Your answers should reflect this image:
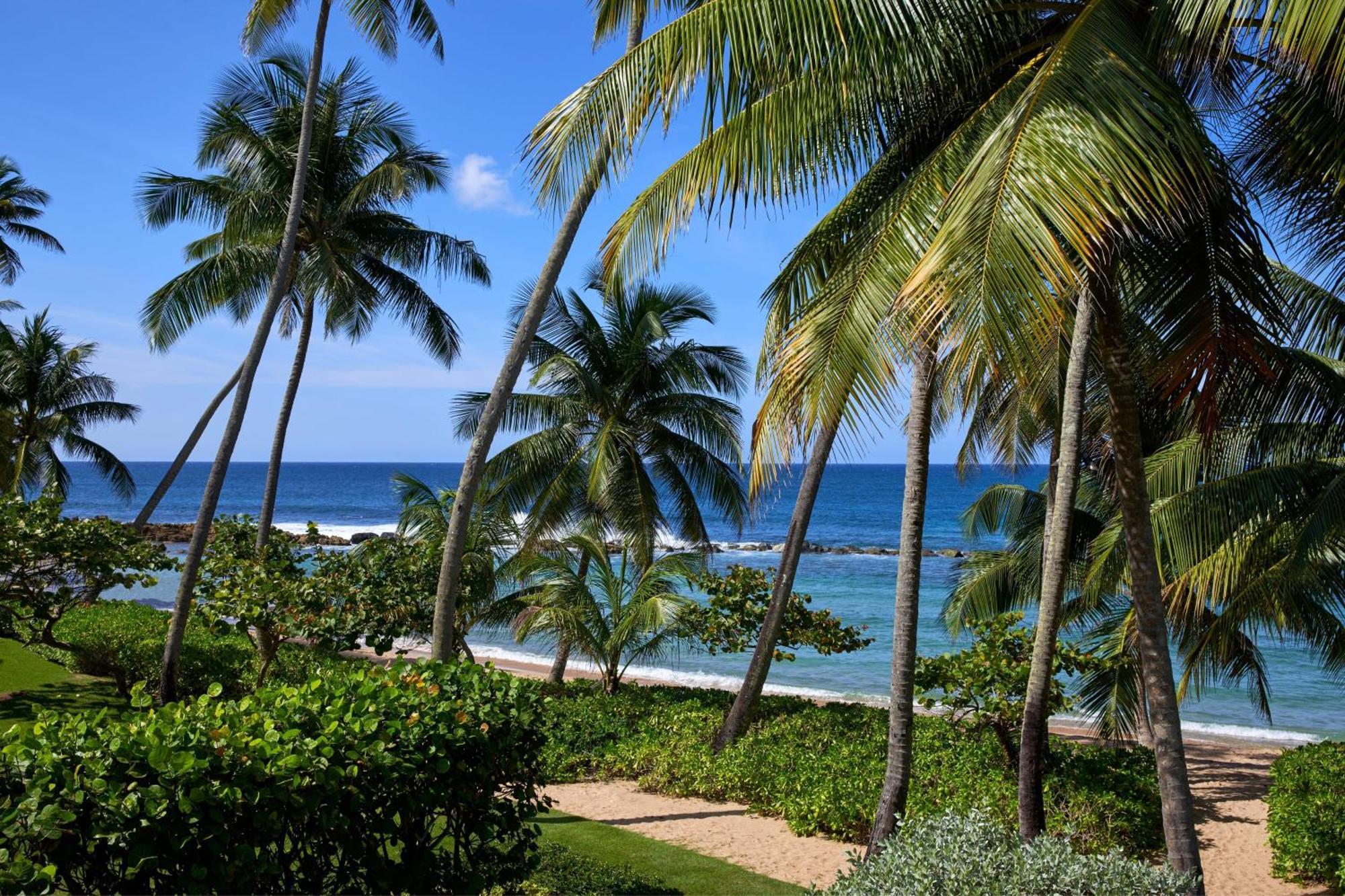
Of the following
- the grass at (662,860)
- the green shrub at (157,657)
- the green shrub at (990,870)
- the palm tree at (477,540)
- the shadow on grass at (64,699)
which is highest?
the palm tree at (477,540)

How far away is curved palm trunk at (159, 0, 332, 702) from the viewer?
12062 millimetres

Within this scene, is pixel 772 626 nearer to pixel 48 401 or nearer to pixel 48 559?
pixel 48 559

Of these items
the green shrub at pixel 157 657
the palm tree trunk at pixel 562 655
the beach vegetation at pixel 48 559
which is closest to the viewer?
the beach vegetation at pixel 48 559

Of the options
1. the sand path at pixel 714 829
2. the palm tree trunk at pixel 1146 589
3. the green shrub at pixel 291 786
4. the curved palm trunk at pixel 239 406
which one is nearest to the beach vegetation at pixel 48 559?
the curved palm trunk at pixel 239 406

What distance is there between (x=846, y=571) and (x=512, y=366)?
3994 centimetres

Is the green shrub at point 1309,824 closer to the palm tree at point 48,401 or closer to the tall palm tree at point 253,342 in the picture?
the tall palm tree at point 253,342

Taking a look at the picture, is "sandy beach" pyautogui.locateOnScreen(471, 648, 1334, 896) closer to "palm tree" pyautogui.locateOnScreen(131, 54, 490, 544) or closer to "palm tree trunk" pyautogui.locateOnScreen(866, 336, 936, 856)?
"palm tree trunk" pyautogui.locateOnScreen(866, 336, 936, 856)

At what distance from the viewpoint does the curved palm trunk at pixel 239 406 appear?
39.6ft

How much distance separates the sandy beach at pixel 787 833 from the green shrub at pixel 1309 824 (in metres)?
0.16

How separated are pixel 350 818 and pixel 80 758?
1.27 metres

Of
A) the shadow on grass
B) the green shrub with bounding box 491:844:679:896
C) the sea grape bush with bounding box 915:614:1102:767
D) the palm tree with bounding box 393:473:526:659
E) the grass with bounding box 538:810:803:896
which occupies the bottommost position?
the grass with bounding box 538:810:803:896

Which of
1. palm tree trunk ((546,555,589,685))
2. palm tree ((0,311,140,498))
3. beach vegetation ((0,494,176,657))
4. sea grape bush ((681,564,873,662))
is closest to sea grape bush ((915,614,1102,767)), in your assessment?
sea grape bush ((681,564,873,662))

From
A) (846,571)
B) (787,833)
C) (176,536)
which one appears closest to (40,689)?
(787,833)

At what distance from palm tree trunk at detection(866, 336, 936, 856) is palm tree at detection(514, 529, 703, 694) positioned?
5.95 metres
